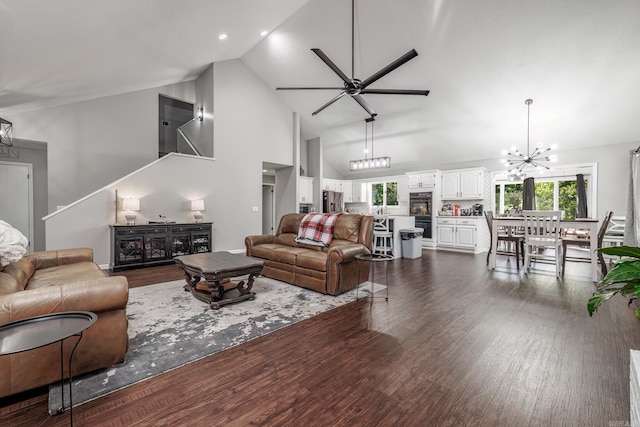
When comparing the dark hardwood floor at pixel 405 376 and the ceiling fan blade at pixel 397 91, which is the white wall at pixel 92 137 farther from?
the dark hardwood floor at pixel 405 376

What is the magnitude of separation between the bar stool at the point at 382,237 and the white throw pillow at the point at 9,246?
5.31 metres

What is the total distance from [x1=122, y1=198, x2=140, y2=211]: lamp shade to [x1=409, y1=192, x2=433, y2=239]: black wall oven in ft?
23.2

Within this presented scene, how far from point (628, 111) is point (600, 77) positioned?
130 cm

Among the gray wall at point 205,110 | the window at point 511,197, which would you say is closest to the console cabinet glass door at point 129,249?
the gray wall at point 205,110

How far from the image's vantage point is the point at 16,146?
569cm

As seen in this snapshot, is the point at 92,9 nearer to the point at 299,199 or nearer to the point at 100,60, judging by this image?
the point at 100,60

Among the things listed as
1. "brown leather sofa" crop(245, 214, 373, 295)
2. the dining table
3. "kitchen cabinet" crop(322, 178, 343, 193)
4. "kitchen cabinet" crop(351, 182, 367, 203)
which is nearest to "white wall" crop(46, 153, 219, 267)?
"brown leather sofa" crop(245, 214, 373, 295)

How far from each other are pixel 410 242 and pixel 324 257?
3.36 meters

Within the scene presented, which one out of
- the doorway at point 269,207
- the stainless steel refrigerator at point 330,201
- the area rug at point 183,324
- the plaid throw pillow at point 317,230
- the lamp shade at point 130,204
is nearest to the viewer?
the area rug at point 183,324

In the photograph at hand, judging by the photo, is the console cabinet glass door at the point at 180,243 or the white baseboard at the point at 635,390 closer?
the white baseboard at the point at 635,390

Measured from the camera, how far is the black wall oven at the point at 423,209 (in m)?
8.10

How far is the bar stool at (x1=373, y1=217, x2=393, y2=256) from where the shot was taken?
6.12 metres

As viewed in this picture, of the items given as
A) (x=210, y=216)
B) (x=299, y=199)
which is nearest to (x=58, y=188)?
(x=210, y=216)

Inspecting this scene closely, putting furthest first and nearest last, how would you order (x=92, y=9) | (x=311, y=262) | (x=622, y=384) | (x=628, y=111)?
(x=628, y=111) → (x=311, y=262) → (x=92, y=9) → (x=622, y=384)
